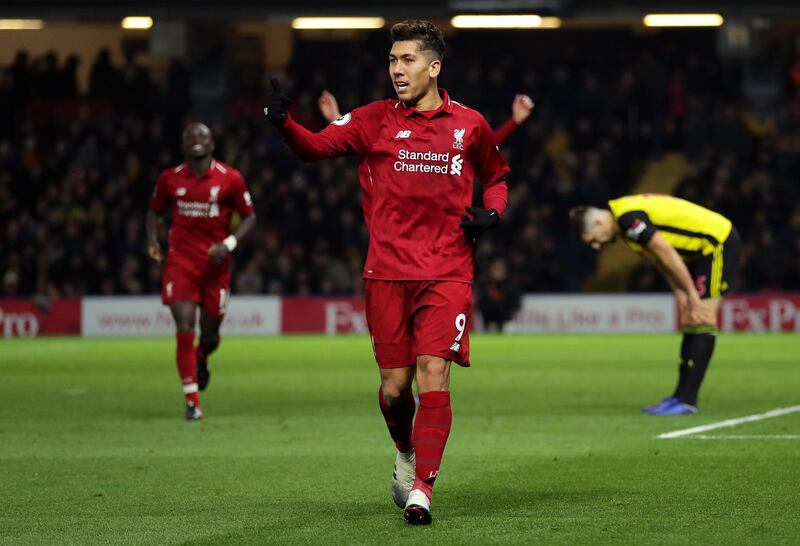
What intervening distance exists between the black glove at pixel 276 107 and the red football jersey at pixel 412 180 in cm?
15

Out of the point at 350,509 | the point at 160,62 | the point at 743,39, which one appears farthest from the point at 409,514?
the point at 160,62

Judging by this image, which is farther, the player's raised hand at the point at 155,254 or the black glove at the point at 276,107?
the player's raised hand at the point at 155,254

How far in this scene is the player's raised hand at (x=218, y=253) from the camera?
12.2 metres

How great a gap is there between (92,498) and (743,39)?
90.2 feet

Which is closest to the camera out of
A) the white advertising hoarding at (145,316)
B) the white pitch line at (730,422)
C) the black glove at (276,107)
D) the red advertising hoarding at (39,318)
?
the black glove at (276,107)

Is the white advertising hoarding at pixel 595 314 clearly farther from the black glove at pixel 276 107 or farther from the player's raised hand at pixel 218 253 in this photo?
the black glove at pixel 276 107

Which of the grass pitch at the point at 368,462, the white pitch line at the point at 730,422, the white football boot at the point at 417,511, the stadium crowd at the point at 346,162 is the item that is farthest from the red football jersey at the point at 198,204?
the stadium crowd at the point at 346,162

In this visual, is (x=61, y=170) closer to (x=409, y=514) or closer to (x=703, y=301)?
(x=703, y=301)

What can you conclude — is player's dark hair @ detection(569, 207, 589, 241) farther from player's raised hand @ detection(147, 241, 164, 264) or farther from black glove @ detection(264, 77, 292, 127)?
black glove @ detection(264, 77, 292, 127)

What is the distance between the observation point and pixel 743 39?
3300 centimetres

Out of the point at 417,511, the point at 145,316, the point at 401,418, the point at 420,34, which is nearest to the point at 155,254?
the point at 401,418

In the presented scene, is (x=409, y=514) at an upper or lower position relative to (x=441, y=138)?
lower

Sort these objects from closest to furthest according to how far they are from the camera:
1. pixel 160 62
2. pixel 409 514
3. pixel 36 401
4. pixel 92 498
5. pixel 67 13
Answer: pixel 409 514
pixel 92 498
pixel 36 401
pixel 67 13
pixel 160 62

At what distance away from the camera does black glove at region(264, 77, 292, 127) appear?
6801 mm
